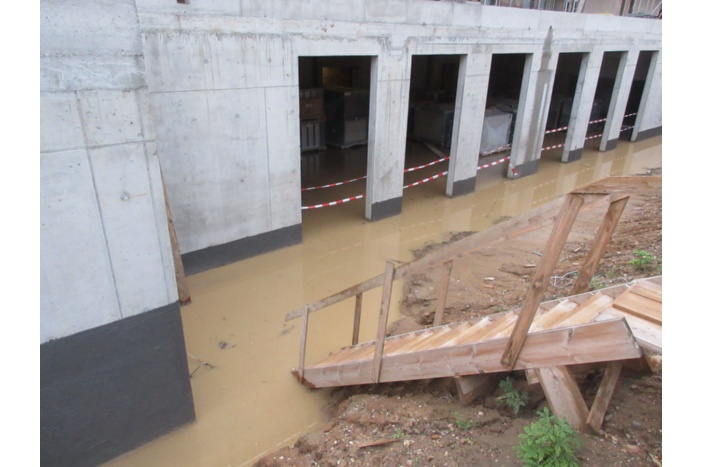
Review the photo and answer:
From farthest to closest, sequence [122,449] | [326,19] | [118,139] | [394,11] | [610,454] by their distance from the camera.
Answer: [394,11], [326,19], [122,449], [118,139], [610,454]

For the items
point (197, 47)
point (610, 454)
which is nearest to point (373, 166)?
point (197, 47)

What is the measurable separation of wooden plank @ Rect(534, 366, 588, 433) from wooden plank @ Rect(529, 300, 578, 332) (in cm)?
31

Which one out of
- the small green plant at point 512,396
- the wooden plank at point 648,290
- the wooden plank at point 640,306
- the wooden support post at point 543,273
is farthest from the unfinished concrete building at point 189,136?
the wooden plank at point 648,290

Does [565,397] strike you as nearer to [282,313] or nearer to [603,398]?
[603,398]

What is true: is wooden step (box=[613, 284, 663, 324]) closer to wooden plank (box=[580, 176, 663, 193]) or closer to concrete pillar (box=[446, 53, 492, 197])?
wooden plank (box=[580, 176, 663, 193])

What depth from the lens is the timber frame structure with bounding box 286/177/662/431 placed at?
278 centimetres

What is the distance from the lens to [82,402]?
420cm

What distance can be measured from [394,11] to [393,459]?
824 cm

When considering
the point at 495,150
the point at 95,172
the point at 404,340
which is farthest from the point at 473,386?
the point at 495,150

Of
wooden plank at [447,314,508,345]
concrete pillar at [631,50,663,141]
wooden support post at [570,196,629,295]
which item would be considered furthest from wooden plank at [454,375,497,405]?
concrete pillar at [631,50,663,141]

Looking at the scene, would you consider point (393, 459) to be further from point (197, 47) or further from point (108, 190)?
point (197, 47)

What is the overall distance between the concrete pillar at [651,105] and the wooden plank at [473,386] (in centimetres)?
1831

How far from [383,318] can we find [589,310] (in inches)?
68.1

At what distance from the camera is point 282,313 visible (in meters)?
7.27
